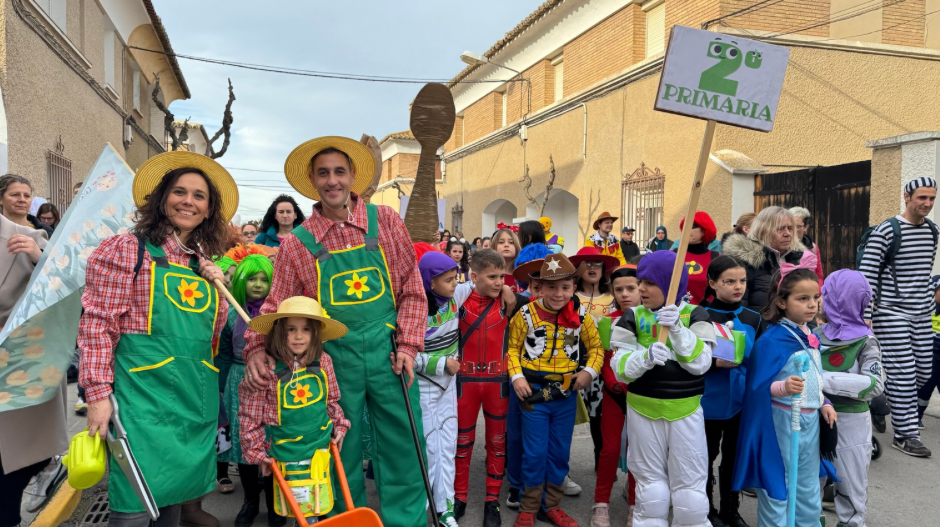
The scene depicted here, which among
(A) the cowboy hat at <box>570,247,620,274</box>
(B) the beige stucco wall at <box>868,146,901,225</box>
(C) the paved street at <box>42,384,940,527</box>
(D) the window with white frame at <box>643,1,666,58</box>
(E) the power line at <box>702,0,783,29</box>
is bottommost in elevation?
(C) the paved street at <box>42,384,940,527</box>

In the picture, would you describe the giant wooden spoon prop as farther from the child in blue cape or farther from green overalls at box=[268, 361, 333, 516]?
the child in blue cape

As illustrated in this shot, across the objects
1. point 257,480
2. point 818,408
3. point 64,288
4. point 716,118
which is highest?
point 716,118

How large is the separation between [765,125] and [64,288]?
349 cm

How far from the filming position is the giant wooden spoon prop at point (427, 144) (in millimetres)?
5488

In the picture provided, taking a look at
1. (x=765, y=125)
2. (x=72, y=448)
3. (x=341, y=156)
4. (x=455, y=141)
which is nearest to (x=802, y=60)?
(x=765, y=125)

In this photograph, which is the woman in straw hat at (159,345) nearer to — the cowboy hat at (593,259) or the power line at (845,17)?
the cowboy hat at (593,259)

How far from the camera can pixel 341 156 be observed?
126 inches

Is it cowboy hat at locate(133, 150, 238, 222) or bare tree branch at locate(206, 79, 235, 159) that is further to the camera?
bare tree branch at locate(206, 79, 235, 159)

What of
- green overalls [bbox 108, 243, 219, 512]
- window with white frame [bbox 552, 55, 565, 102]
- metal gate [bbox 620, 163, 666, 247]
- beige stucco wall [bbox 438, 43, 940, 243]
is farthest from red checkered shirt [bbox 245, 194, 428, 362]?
window with white frame [bbox 552, 55, 565, 102]

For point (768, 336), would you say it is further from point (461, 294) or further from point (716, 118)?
point (461, 294)

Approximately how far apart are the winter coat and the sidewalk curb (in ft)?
15.0

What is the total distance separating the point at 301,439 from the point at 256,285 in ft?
4.34

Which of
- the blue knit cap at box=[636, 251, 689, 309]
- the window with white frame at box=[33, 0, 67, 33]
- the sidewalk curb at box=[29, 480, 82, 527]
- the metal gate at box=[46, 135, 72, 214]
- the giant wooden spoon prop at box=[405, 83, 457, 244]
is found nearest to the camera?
the blue knit cap at box=[636, 251, 689, 309]

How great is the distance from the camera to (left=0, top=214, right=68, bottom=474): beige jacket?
288cm
